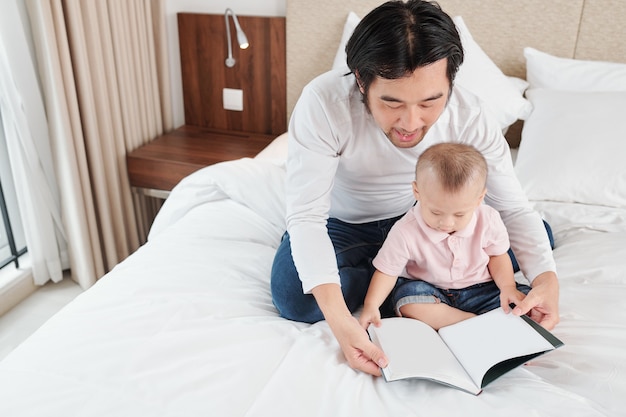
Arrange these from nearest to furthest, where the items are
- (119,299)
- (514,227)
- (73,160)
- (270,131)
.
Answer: (119,299)
(514,227)
(73,160)
(270,131)

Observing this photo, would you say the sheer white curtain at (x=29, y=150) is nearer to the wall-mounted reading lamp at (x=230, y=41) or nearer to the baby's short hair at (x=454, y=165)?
the wall-mounted reading lamp at (x=230, y=41)

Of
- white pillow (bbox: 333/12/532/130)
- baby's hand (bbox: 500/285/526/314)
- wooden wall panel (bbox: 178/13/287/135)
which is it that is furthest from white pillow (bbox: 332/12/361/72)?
baby's hand (bbox: 500/285/526/314)

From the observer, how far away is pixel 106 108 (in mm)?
2061

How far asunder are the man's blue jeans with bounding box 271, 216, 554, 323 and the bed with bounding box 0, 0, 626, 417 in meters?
0.05

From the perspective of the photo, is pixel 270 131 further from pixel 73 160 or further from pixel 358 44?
pixel 358 44

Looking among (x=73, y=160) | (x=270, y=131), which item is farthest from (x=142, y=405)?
(x=270, y=131)

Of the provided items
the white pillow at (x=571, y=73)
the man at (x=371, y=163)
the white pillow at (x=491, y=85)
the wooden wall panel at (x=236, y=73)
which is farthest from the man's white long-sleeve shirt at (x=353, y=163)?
the wooden wall panel at (x=236, y=73)

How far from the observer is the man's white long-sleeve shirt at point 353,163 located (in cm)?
123

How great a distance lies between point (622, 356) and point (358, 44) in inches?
31.4

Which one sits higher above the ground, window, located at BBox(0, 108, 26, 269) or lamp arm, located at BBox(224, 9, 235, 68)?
lamp arm, located at BBox(224, 9, 235, 68)

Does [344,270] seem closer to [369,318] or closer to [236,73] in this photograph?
[369,318]

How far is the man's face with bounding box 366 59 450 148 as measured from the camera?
1050mm

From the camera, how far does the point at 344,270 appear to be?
1333 mm

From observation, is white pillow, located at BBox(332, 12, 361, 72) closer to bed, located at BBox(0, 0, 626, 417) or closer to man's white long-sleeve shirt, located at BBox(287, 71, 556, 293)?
bed, located at BBox(0, 0, 626, 417)
